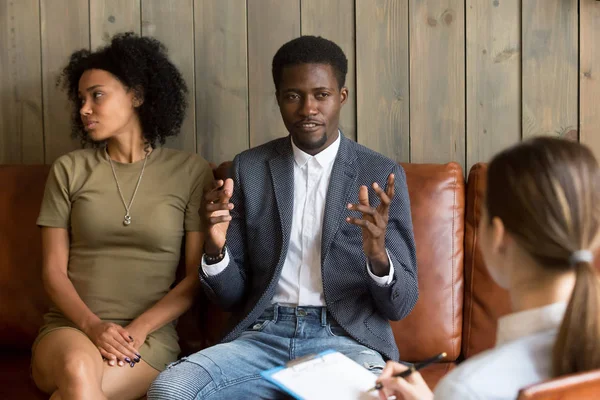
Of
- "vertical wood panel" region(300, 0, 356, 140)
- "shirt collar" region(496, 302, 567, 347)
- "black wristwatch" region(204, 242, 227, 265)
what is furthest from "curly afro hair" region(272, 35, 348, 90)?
"shirt collar" region(496, 302, 567, 347)

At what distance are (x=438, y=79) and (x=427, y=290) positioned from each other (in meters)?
0.68

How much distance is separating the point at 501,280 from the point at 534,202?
18 cm

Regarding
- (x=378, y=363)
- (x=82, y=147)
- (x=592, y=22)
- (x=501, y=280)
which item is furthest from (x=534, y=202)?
(x=82, y=147)

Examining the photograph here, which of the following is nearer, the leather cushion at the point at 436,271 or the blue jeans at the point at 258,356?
the blue jeans at the point at 258,356

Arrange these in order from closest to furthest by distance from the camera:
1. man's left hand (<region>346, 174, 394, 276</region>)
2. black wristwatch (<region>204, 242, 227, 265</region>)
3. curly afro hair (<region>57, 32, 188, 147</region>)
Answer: man's left hand (<region>346, 174, 394, 276</region>) < black wristwatch (<region>204, 242, 227, 265</region>) < curly afro hair (<region>57, 32, 188, 147</region>)

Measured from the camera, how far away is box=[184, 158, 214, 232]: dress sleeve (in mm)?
2004

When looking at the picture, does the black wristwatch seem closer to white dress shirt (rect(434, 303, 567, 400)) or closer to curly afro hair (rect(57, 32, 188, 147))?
curly afro hair (rect(57, 32, 188, 147))

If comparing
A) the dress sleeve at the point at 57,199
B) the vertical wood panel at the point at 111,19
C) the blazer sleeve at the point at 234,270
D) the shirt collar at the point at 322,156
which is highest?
the vertical wood panel at the point at 111,19

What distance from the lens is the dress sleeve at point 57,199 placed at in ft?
6.55

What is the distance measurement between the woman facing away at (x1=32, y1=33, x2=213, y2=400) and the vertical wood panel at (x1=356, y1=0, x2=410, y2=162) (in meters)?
0.55

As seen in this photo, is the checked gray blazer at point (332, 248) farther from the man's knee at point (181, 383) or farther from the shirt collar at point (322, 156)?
the man's knee at point (181, 383)

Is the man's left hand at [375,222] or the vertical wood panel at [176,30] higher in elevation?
the vertical wood panel at [176,30]

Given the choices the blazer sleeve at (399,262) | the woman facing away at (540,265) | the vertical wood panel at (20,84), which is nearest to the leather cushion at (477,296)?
the blazer sleeve at (399,262)

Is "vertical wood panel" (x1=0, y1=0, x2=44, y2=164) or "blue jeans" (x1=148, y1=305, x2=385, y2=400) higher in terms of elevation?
"vertical wood panel" (x1=0, y1=0, x2=44, y2=164)
